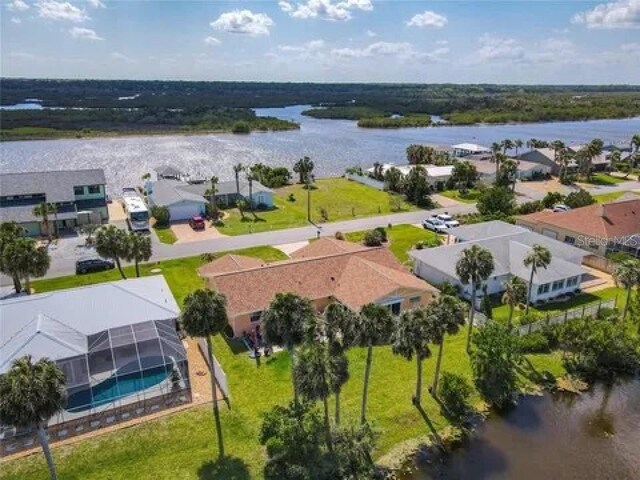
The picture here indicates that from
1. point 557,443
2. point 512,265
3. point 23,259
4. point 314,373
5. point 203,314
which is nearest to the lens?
point 314,373

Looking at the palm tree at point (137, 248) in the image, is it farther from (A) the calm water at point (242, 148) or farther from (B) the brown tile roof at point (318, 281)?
(A) the calm water at point (242, 148)

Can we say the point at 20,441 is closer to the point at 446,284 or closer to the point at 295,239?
the point at 446,284

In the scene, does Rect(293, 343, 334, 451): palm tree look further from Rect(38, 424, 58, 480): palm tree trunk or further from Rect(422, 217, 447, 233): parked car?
Rect(422, 217, 447, 233): parked car

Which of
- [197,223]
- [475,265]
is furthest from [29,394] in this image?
[197,223]

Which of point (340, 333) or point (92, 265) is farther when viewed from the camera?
point (92, 265)

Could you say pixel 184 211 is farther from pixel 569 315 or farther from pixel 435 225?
pixel 569 315

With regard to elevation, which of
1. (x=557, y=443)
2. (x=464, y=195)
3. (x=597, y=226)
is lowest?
(x=557, y=443)
